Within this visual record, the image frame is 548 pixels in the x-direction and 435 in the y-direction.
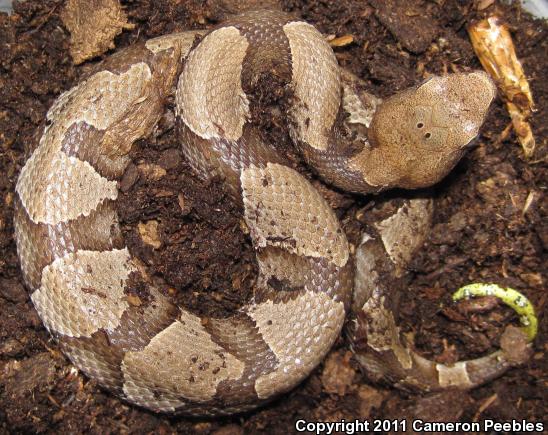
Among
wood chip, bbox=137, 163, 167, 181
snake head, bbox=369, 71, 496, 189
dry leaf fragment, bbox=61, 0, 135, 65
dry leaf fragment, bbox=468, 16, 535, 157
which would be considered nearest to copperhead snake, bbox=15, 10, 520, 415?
snake head, bbox=369, 71, 496, 189

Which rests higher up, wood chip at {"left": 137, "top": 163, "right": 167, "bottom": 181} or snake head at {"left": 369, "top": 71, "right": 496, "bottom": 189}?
wood chip at {"left": 137, "top": 163, "right": 167, "bottom": 181}

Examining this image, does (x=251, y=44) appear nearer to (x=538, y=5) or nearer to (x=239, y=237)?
(x=239, y=237)

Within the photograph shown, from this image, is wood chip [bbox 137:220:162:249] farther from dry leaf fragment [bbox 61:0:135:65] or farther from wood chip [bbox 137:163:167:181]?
dry leaf fragment [bbox 61:0:135:65]

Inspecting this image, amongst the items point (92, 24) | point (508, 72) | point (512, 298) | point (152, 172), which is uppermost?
point (92, 24)

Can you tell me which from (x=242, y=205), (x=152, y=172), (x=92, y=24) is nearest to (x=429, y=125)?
(x=242, y=205)

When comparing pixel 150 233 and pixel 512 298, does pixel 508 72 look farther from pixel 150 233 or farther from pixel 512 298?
pixel 150 233

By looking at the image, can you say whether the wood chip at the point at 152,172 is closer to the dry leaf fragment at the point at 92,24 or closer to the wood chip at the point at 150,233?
the wood chip at the point at 150,233
